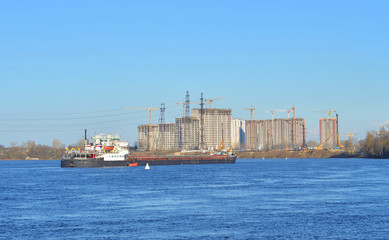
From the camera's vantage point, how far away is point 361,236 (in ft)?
118

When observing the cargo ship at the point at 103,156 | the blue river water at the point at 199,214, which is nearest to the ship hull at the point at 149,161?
the cargo ship at the point at 103,156

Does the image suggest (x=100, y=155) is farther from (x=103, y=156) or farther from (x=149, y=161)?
(x=149, y=161)

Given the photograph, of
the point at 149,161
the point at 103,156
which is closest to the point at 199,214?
the point at 103,156

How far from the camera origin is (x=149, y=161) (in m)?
→ 175

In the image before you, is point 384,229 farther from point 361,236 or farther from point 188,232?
point 188,232

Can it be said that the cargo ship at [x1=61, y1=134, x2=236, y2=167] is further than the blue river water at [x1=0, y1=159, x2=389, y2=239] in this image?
Yes

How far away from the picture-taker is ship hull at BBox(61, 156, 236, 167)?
486ft

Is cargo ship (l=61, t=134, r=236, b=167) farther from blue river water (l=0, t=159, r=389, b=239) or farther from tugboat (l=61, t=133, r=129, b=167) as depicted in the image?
blue river water (l=0, t=159, r=389, b=239)

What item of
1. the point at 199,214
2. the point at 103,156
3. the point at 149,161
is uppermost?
the point at 103,156

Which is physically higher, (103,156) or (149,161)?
(103,156)

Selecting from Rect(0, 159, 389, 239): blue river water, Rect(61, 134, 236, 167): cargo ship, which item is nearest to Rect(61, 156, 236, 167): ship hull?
Rect(61, 134, 236, 167): cargo ship

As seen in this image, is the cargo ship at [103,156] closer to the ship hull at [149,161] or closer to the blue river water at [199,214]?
the ship hull at [149,161]

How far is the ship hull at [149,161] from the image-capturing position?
148000mm

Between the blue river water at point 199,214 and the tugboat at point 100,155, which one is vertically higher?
the tugboat at point 100,155
